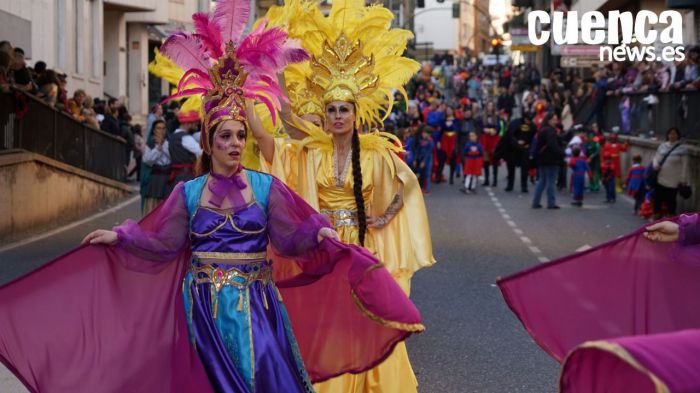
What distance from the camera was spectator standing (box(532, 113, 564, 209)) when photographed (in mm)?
24766

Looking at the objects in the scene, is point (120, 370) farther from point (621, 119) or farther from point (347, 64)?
point (621, 119)

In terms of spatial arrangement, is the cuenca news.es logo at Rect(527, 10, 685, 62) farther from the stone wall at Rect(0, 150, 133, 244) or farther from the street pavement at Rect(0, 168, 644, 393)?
the stone wall at Rect(0, 150, 133, 244)

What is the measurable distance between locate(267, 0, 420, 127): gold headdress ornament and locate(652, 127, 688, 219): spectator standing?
12.9m

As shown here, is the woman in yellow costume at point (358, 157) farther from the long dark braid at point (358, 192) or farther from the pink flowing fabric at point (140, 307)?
the pink flowing fabric at point (140, 307)

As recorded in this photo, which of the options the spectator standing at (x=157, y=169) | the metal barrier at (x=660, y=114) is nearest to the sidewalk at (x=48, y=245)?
the spectator standing at (x=157, y=169)

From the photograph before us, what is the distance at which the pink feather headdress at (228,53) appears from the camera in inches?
253

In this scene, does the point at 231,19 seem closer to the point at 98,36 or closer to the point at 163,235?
the point at 163,235

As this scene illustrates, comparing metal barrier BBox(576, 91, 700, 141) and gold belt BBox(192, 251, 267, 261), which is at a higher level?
metal barrier BBox(576, 91, 700, 141)

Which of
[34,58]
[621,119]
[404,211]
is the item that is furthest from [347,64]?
[621,119]

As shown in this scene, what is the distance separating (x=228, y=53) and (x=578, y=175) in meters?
20.0

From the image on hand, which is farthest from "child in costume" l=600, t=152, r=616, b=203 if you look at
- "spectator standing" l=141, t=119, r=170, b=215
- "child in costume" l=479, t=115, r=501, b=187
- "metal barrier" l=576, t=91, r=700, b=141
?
"spectator standing" l=141, t=119, r=170, b=215

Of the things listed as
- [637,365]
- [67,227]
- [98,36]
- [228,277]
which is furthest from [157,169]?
[98,36]

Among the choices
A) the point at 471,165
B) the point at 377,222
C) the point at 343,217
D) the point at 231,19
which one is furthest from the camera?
the point at 471,165

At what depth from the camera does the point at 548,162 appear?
25031 mm
